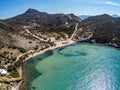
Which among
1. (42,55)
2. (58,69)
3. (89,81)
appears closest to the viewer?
(89,81)

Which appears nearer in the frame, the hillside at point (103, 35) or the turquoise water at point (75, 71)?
the turquoise water at point (75, 71)

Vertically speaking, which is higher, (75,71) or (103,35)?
(103,35)

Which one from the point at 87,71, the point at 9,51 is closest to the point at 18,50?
the point at 9,51

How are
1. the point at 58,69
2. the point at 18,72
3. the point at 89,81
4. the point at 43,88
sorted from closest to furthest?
the point at 43,88, the point at 89,81, the point at 18,72, the point at 58,69

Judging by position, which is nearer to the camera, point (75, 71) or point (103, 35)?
point (75, 71)

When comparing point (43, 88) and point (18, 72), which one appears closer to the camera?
Result: point (43, 88)

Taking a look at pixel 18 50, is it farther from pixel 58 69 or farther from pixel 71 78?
pixel 71 78

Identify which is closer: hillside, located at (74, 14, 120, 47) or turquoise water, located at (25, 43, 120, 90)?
turquoise water, located at (25, 43, 120, 90)
